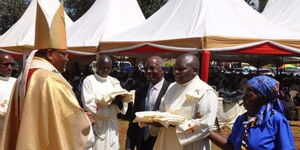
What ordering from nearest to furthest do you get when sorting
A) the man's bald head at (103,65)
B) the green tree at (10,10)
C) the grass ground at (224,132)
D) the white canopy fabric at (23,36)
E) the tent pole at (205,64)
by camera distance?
1. the man's bald head at (103,65)
2. the tent pole at (205,64)
3. the grass ground at (224,132)
4. the white canopy fabric at (23,36)
5. the green tree at (10,10)

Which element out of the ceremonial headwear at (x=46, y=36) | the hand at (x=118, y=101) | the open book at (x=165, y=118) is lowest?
the hand at (x=118, y=101)

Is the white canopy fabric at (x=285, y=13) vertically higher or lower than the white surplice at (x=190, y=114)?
higher

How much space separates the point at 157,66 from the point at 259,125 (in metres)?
2.30

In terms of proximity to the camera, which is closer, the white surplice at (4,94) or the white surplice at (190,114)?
the white surplice at (190,114)

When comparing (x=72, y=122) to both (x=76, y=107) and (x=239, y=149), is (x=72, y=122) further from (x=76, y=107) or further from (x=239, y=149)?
(x=239, y=149)

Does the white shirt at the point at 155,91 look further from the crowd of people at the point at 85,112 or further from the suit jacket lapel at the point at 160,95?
the crowd of people at the point at 85,112

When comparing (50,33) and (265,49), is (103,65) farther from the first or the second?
(265,49)

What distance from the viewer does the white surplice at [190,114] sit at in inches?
162

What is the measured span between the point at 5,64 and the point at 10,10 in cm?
3516

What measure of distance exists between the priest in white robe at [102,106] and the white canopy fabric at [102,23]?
23.5 ft

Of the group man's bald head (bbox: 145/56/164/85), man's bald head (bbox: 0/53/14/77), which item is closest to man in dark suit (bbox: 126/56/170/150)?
man's bald head (bbox: 145/56/164/85)

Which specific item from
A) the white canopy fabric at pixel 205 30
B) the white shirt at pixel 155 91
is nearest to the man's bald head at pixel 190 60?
the white shirt at pixel 155 91

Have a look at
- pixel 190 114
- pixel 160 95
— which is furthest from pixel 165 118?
pixel 160 95

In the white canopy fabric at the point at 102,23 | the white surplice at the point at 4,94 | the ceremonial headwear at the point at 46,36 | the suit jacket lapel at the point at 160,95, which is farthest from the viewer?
the white canopy fabric at the point at 102,23
